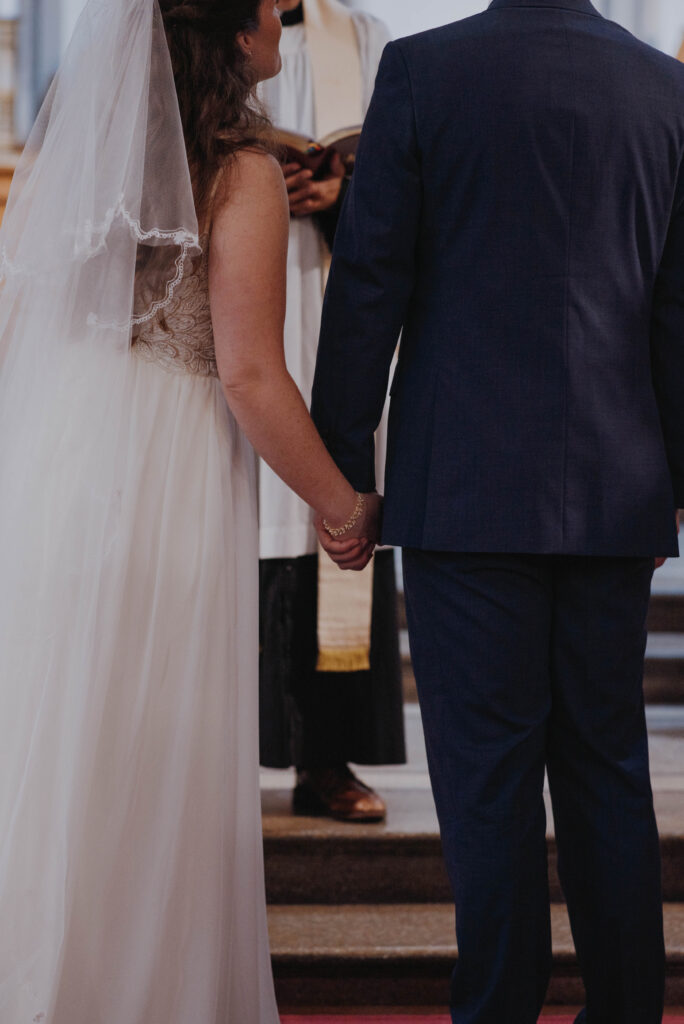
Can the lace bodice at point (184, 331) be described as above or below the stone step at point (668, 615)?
above

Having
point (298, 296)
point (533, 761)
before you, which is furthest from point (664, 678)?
point (533, 761)

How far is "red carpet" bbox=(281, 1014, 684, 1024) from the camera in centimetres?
217

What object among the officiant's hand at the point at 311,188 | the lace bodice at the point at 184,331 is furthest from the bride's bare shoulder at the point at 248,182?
the officiant's hand at the point at 311,188

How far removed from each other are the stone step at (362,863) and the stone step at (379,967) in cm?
17

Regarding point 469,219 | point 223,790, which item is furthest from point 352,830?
point 469,219

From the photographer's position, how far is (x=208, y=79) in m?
1.68

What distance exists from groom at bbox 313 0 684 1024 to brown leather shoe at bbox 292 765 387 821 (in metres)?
0.91

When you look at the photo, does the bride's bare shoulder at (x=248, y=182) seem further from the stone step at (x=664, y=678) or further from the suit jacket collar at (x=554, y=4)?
the stone step at (x=664, y=678)

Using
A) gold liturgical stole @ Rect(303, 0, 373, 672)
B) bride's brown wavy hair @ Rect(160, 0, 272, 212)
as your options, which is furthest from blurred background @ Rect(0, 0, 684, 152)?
bride's brown wavy hair @ Rect(160, 0, 272, 212)

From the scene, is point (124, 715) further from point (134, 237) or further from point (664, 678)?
point (664, 678)

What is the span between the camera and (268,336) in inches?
65.8

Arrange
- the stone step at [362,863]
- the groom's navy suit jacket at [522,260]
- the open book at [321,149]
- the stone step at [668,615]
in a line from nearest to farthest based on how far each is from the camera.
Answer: the groom's navy suit jacket at [522,260], the open book at [321,149], the stone step at [362,863], the stone step at [668,615]

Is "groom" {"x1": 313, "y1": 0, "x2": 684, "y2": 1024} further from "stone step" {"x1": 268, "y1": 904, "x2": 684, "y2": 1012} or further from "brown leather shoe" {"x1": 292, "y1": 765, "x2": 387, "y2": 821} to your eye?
"brown leather shoe" {"x1": 292, "y1": 765, "x2": 387, "y2": 821}

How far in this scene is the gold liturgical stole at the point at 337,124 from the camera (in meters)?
2.59
